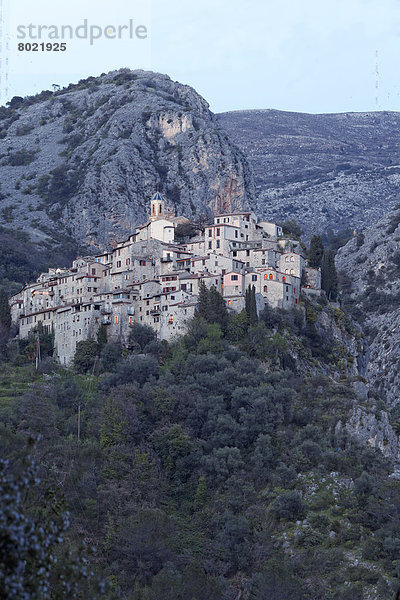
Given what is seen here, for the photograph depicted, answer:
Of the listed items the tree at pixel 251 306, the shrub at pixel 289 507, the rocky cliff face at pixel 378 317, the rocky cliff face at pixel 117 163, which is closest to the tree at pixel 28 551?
the shrub at pixel 289 507

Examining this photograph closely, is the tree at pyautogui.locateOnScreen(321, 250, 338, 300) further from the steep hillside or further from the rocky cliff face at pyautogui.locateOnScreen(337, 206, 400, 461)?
the steep hillside

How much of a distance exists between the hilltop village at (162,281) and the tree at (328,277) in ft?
4.17

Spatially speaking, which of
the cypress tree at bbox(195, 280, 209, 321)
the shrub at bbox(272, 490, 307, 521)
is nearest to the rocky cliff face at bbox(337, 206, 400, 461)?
the shrub at bbox(272, 490, 307, 521)

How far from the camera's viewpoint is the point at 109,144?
14062 centimetres

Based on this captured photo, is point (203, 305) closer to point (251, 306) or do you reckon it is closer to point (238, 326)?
point (238, 326)

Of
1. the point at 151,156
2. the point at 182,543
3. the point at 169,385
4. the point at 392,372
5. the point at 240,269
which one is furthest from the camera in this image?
the point at 151,156

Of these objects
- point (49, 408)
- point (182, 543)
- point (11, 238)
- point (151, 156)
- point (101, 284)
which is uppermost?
point (151, 156)

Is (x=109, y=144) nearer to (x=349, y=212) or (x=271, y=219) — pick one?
(x=271, y=219)

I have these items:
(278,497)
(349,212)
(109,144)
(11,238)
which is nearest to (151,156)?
(109,144)

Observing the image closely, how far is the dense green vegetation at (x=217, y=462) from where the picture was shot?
5781 centimetres

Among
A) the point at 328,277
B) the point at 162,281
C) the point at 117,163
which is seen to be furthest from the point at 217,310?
the point at 117,163

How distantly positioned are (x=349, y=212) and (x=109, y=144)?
48182mm

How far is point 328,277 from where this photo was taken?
91375mm

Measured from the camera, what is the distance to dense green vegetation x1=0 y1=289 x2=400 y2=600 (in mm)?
57812
